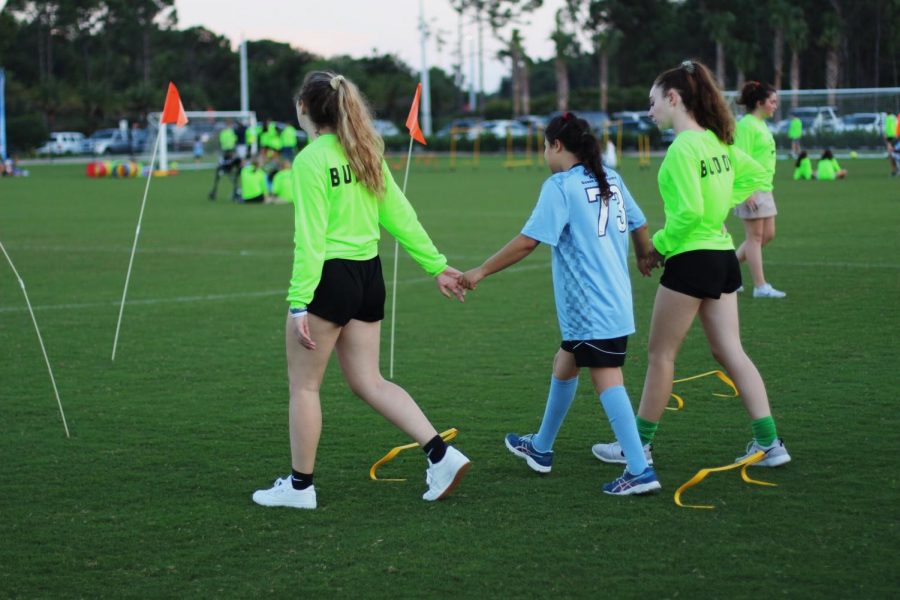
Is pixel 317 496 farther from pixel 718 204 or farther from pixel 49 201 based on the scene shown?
pixel 49 201

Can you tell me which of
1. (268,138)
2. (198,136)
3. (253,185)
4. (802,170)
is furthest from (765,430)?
(198,136)

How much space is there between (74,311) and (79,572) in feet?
24.0

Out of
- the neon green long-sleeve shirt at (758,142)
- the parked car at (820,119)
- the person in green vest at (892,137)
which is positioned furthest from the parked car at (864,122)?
the neon green long-sleeve shirt at (758,142)

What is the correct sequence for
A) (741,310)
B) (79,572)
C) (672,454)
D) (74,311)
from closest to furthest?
(79,572) < (672,454) < (741,310) < (74,311)

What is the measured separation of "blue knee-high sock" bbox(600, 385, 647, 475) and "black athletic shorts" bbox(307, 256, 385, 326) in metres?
1.15

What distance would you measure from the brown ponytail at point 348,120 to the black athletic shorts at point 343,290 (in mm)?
342

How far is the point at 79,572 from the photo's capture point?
4.54 meters

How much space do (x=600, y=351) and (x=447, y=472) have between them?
0.87 meters

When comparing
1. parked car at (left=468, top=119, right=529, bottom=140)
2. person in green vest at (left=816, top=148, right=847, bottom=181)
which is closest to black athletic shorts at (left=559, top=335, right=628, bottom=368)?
person in green vest at (left=816, top=148, right=847, bottom=181)

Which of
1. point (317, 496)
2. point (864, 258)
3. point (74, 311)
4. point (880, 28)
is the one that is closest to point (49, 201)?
point (74, 311)

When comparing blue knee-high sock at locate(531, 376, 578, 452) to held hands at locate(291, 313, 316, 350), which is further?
blue knee-high sock at locate(531, 376, 578, 452)

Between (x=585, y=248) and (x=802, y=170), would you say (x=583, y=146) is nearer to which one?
(x=585, y=248)

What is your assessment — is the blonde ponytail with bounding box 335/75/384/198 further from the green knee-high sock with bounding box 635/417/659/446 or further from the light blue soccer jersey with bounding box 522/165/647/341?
the green knee-high sock with bounding box 635/417/659/446

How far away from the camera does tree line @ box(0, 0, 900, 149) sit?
74875mm
